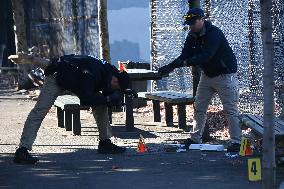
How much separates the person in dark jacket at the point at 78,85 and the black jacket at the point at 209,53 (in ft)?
2.96

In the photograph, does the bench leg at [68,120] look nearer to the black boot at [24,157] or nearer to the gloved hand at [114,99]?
the black boot at [24,157]

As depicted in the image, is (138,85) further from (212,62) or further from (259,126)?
(259,126)

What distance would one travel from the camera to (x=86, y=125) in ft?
43.0

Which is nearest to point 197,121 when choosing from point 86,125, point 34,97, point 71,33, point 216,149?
point 216,149

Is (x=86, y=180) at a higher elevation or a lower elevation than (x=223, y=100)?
lower

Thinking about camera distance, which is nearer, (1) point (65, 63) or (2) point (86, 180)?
(2) point (86, 180)

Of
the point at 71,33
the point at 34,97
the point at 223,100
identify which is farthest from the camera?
the point at 71,33

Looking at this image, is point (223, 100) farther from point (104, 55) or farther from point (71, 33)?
point (71, 33)

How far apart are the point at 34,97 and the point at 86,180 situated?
1160cm

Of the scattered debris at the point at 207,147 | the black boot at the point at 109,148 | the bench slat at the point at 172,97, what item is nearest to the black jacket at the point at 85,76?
the black boot at the point at 109,148

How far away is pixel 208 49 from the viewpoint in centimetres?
898

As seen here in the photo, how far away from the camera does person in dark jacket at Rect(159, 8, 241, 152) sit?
9.05m

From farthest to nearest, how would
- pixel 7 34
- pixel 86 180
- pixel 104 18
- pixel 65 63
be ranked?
1. pixel 7 34
2. pixel 104 18
3. pixel 65 63
4. pixel 86 180

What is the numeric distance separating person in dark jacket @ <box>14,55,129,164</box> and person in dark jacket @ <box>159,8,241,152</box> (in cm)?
78
